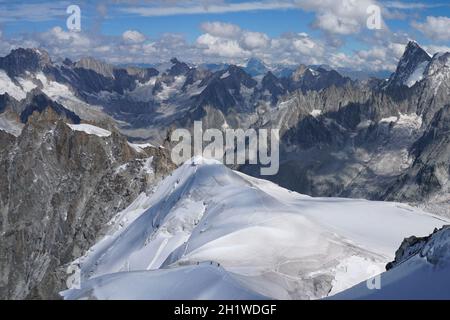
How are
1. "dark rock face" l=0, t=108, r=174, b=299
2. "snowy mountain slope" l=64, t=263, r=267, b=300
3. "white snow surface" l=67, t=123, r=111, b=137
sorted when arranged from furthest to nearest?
"white snow surface" l=67, t=123, r=111, b=137 < "dark rock face" l=0, t=108, r=174, b=299 < "snowy mountain slope" l=64, t=263, r=267, b=300

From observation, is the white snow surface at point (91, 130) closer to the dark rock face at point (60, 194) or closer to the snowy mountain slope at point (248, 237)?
the dark rock face at point (60, 194)

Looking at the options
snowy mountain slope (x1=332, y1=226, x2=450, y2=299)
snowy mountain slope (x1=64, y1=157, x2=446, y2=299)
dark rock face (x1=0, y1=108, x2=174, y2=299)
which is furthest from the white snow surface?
snowy mountain slope (x1=332, y1=226, x2=450, y2=299)

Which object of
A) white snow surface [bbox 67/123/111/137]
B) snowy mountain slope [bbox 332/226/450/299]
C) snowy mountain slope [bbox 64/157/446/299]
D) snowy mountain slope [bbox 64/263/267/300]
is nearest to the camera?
snowy mountain slope [bbox 332/226/450/299]

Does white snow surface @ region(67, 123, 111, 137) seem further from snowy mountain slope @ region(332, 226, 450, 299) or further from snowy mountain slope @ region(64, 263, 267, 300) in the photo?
snowy mountain slope @ region(332, 226, 450, 299)

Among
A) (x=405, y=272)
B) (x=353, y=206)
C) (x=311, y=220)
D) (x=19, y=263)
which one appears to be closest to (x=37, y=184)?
(x=19, y=263)

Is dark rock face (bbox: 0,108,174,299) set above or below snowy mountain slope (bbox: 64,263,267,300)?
below
